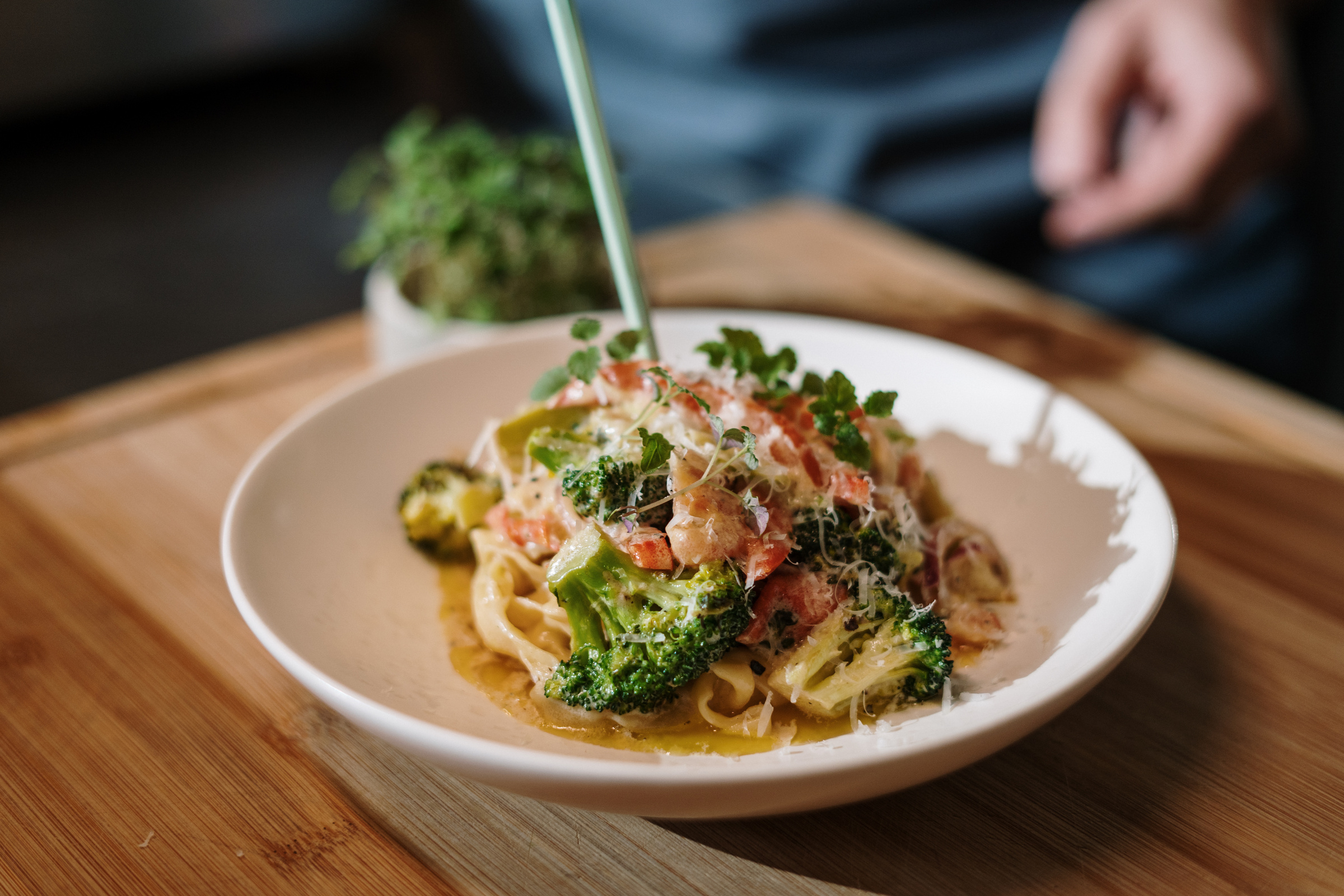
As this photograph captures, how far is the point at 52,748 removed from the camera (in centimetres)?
130

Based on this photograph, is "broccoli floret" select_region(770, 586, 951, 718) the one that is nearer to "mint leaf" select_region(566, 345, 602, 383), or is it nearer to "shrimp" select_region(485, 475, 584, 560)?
"shrimp" select_region(485, 475, 584, 560)

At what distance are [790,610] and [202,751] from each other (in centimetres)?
76

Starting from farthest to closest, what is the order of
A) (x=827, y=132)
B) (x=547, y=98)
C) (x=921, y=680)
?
(x=547, y=98) → (x=827, y=132) → (x=921, y=680)

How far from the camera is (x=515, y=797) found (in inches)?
48.1

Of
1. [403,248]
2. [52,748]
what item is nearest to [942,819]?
[52,748]

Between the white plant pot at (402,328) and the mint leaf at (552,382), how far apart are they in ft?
2.21

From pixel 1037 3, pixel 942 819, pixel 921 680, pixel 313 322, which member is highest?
pixel 1037 3

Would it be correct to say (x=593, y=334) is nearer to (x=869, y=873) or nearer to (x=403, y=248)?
(x=869, y=873)

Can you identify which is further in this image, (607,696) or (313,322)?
(313,322)

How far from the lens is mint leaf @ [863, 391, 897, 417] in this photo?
1392 mm

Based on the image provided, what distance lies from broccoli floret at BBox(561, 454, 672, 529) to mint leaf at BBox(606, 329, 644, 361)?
0.21 m

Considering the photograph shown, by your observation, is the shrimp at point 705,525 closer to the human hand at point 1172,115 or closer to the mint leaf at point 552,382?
the mint leaf at point 552,382

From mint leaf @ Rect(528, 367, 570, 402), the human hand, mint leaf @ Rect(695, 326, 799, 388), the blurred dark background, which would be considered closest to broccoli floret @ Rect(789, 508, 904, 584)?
mint leaf @ Rect(695, 326, 799, 388)

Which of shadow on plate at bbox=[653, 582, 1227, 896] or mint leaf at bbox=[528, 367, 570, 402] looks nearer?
shadow on plate at bbox=[653, 582, 1227, 896]
